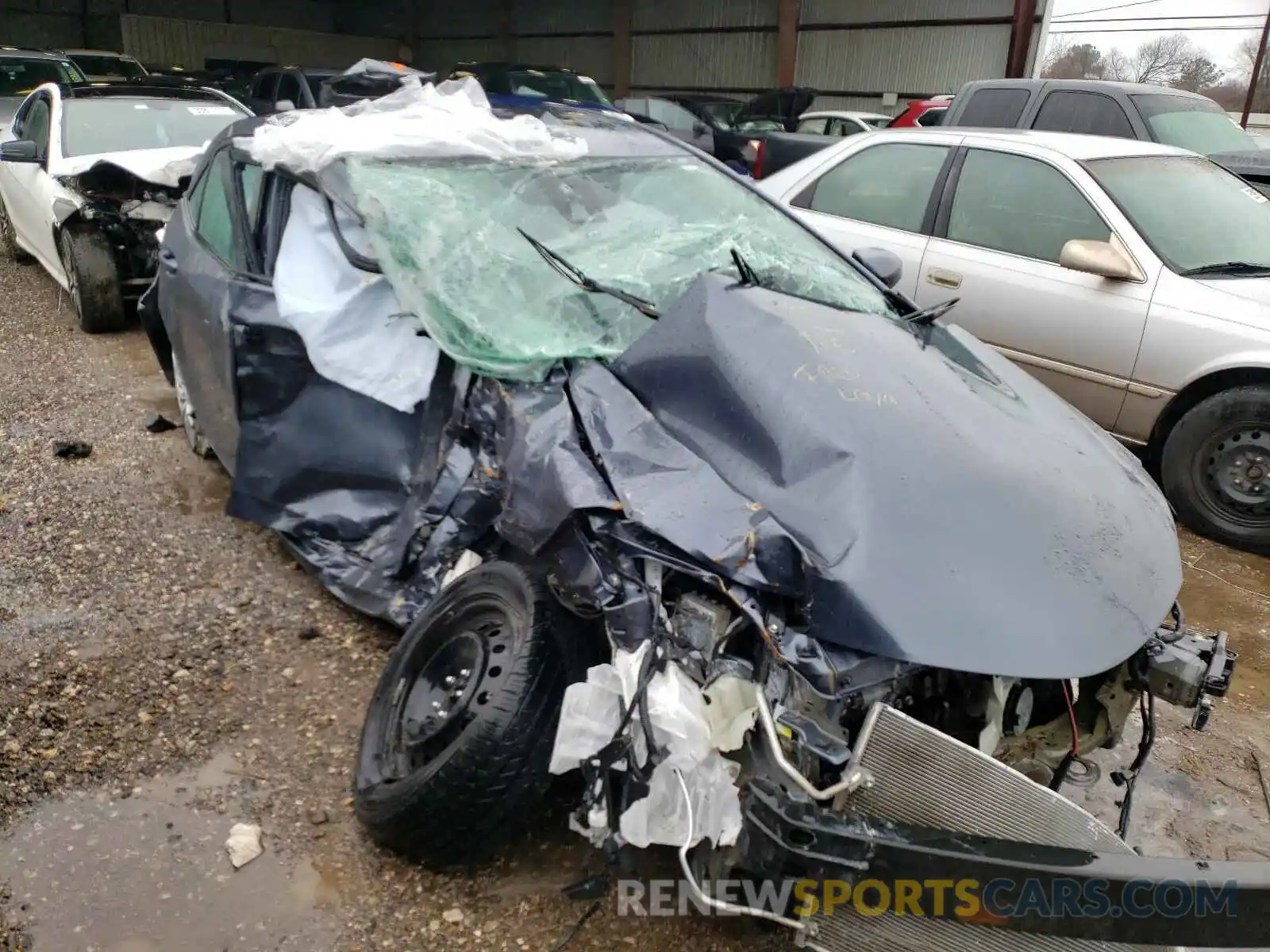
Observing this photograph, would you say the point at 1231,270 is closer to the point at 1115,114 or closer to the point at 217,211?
the point at 1115,114

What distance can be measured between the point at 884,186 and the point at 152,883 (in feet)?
15.4

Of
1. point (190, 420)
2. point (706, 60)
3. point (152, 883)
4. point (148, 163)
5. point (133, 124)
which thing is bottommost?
point (152, 883)

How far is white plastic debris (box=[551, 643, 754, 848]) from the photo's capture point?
73.2 inches

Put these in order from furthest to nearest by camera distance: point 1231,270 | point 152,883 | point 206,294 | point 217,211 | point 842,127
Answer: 1. point 842,127
2. point 1231,270
3. point 217,211
4. point 206,294
5. point 152,883

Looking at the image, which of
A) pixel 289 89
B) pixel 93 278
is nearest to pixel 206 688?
pixel 93 278

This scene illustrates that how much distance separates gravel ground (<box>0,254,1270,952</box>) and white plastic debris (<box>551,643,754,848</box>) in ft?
1.60

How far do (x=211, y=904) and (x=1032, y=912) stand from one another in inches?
68.8

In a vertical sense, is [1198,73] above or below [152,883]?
above

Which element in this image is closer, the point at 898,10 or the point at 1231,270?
the point at 1231,270

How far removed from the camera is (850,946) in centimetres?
187

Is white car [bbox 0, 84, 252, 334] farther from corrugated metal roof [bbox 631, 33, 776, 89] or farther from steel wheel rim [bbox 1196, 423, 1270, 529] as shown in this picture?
corrugated metal roof [bbox 631, 33, 776, 89]

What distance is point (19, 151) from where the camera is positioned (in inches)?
258

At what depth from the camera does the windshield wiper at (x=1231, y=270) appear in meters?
4.37

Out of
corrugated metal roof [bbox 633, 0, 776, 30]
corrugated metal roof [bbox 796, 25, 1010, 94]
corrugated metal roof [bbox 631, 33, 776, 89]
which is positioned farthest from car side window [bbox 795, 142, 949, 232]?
corrugated metal roof [bbox 633, 0, 776, 30]
